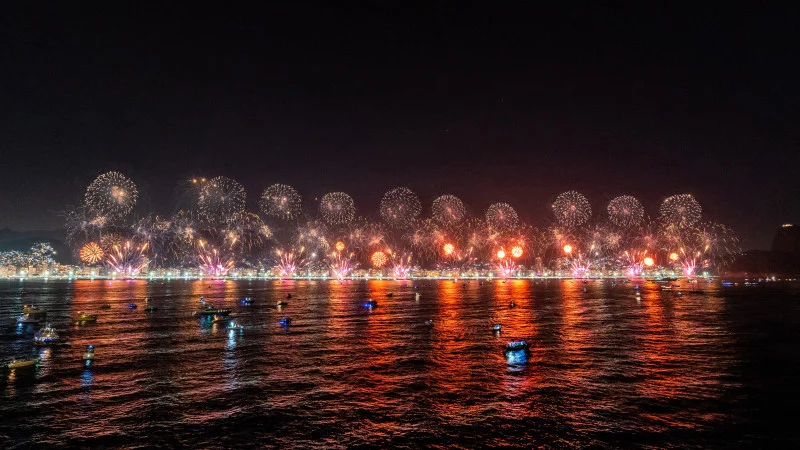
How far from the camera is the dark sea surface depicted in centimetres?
2434

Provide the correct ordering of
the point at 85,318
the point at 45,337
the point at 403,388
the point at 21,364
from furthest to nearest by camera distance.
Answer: the point at 85,318 < the point at 45,337 < the point at 21,364 < the point at 403,388

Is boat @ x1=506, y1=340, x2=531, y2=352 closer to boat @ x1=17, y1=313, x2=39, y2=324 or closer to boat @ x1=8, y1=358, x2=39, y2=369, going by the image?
boat @ x1=8, y1=358, x2=39, y2=369

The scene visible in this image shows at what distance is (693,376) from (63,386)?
4345cm

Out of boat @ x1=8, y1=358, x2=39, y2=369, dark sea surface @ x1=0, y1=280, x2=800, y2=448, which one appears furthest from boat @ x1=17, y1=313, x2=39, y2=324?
boat @ x1=8, y1=358, x2=39, y2=369

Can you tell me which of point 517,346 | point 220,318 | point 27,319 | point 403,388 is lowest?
point 403,388

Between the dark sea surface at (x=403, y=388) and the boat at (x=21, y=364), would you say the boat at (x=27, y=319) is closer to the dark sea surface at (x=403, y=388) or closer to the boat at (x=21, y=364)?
the dark sea surface at (x=403, y=388)

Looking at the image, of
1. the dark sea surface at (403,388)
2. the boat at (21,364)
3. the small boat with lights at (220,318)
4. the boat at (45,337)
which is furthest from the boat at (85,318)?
the boat at (21,364)

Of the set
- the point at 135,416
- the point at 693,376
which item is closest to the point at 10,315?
the point at 135,416

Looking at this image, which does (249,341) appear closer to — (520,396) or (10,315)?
(520,396)

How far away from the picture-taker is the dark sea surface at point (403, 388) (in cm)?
2434

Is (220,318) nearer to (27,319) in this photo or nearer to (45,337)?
(45,337)

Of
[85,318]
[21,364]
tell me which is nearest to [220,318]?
[85,318]

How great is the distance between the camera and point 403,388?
32.5m

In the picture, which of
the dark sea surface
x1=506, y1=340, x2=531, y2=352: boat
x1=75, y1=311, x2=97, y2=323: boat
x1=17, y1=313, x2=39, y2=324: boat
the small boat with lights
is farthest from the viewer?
the small boat with lights
